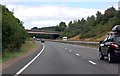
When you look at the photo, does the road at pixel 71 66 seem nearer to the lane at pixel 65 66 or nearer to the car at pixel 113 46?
the lane at pixel 65 66

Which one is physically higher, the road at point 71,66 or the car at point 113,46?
the car at point 113,46

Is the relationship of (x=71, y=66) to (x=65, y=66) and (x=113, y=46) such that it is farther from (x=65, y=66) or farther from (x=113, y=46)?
(x=113, y=46)

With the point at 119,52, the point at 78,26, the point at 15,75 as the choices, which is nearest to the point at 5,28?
the point at 119,52

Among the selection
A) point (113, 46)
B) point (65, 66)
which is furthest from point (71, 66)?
point (113, 46)

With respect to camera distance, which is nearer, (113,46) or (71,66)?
(71,66)

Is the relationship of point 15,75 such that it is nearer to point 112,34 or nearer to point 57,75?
point 57,75

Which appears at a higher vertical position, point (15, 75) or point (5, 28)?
point (5, 28)

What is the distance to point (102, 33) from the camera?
111875 millimetres

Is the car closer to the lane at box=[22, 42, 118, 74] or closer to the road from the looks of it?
the road

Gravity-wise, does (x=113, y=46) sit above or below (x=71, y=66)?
above

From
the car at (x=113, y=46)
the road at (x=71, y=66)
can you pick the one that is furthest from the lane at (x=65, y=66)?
the car at (x=113, y=46)

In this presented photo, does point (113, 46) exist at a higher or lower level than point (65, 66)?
higher

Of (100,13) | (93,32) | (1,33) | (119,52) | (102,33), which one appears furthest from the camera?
(100,13)

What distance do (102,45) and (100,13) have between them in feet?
378
